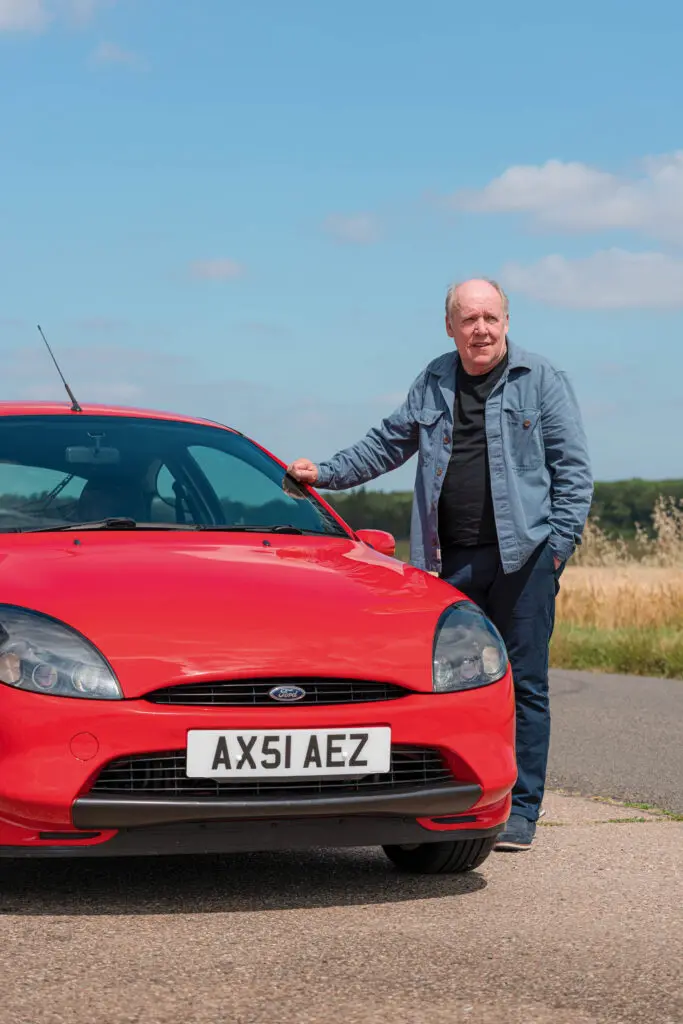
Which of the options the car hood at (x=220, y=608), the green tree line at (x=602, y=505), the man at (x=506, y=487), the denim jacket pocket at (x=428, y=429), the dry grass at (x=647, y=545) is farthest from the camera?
the green tree line at (x=602, y=505)

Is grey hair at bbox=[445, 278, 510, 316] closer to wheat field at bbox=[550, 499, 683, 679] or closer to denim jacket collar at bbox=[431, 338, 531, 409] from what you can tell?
denim jacket collar at bbox=[431, 338, 531, 409]

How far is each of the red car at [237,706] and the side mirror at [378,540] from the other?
735 mm

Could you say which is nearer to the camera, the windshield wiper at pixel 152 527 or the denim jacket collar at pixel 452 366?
the windshield wiper at pixel 152 527

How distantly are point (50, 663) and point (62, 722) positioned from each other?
17cm

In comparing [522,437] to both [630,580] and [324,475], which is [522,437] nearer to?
[324,475]

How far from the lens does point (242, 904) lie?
4715 millimetres

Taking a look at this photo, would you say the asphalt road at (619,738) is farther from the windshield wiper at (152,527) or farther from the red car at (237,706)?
the red car at (237,706)

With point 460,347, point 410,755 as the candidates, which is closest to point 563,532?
point 460,347

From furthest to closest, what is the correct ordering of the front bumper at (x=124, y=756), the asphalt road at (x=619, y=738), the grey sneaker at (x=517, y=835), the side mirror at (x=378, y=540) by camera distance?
the asphalt road at (x=619, y=738)
the side mirror at (x=378, y=540)
the grey sneaker at (x=517, y=835)
the front bumper at (x=124, y=756)

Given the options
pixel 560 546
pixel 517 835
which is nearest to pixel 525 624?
pixel 560 546

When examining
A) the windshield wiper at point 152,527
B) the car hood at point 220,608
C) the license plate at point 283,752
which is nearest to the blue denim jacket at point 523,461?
the windshield wiper at point 152,527

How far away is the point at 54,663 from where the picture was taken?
434 cm

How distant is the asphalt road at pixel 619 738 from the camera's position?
7.38 m

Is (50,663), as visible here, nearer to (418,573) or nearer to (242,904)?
(242,904)
